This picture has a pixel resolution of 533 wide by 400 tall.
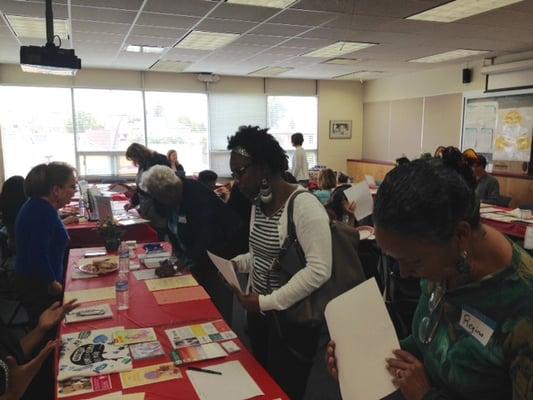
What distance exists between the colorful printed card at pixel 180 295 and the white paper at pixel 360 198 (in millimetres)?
1815

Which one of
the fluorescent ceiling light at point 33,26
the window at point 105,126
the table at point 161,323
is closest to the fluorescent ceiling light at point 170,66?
the window at point 105,126

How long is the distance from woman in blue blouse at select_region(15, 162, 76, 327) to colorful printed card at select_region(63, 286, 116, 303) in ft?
0.77

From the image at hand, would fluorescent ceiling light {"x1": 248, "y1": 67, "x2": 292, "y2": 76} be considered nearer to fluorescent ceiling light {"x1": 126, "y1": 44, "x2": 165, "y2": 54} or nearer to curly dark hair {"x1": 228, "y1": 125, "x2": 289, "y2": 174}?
fluorescent ceiling light {"x1": 126, "y1": 44, "x2": 165, "y2": 54}

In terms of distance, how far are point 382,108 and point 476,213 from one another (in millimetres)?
9899

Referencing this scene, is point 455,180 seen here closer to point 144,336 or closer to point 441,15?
point 144,336

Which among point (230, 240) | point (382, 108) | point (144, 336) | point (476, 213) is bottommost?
point (144, 336)

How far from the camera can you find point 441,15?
4707 millimetres

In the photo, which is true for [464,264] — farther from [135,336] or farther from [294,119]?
[294,119]

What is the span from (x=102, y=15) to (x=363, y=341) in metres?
4.66

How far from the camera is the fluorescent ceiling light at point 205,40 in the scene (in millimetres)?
5586

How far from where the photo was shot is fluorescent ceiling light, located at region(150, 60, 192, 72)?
25.5 feet

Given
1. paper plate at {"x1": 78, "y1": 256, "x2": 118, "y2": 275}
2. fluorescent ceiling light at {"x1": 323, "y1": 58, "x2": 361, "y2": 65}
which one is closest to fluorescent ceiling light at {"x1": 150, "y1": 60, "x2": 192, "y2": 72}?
fluorescent ceiling light at {"x1": 323, "y1": 58, "x2": 361, "y2": 65}

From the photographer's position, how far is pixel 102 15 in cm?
461

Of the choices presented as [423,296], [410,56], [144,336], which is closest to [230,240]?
[144,336]
